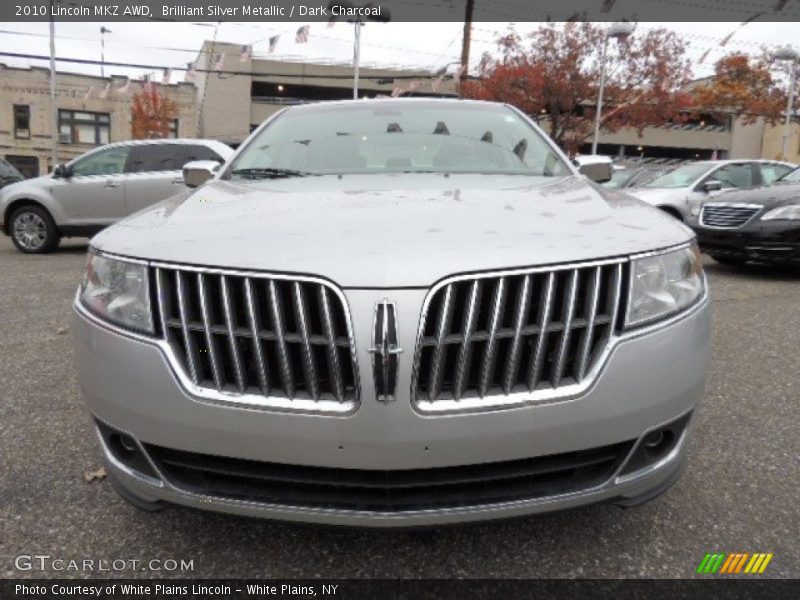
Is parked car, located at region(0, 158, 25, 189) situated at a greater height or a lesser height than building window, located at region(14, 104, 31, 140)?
lesser

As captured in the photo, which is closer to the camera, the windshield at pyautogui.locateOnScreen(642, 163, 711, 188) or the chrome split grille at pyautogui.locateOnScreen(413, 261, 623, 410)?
the chrome split grille at pyautogui.locateOnScreen(413, 261, 623, 410)

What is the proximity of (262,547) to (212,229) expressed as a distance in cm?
100

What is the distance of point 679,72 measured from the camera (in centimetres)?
2622

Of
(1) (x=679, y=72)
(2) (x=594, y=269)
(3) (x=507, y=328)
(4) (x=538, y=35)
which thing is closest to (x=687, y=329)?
(2) (x=594, y=269)

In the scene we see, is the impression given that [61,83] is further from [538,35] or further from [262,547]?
[262,547]

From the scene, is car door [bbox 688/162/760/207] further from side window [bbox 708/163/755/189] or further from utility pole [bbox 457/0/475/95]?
utility pole [bbox 457/0/475/95]

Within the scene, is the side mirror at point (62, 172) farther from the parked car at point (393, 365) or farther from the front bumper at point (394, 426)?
the front bumper at point (394, 426)

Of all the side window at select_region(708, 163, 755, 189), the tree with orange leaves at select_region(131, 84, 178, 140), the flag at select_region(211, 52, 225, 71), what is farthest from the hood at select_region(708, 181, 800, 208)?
the tree with orange leaves at select_region(131, 84, 178, 140)

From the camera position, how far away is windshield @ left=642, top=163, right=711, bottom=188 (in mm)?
9784

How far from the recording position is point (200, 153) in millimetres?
9547

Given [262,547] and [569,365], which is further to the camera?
[262,547]

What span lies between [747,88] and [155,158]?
92.4ft

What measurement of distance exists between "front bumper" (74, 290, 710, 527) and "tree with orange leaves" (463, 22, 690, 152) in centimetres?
2478

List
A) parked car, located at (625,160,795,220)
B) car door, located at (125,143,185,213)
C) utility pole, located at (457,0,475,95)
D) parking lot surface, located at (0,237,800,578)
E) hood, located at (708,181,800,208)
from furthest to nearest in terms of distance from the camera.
Answer: utility pole, located at (457,0,475,95), parked car, located at (625,160,795,220), car door, located at (125,143,185,213), hood, located at (708,181,800,208), parking lot surface, located at (0,237,800,578)
